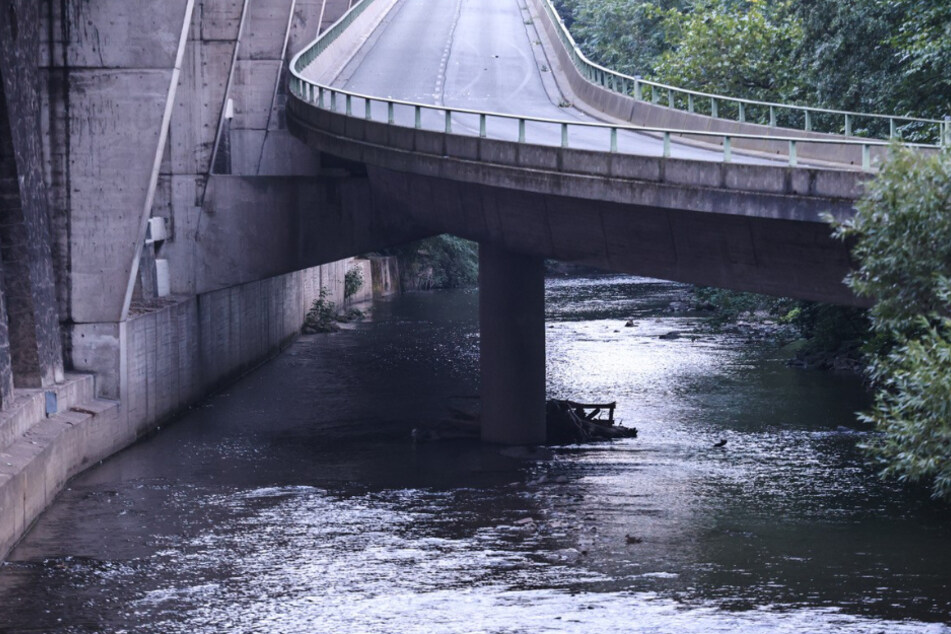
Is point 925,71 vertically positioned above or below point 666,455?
above

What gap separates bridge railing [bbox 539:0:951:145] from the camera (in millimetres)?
31734

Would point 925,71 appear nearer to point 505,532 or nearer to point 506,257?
point 506,257

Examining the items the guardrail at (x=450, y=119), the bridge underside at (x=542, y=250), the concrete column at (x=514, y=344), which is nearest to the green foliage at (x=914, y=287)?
the bridge underside at (x=542, y=250)

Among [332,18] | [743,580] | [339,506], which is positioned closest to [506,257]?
[339,506]

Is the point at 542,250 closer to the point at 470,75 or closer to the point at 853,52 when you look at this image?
the point at 853,52

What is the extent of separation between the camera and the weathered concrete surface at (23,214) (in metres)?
27.7

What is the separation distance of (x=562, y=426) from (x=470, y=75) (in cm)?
2313

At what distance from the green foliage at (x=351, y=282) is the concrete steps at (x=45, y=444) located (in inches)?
1489

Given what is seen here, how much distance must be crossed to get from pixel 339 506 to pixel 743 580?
9110 mm

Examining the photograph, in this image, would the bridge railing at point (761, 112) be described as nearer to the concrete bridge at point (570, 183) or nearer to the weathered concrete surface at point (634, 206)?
the concrete bridge at point (570, 183)

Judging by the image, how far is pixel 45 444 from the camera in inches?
1039

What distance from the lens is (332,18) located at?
215 feet

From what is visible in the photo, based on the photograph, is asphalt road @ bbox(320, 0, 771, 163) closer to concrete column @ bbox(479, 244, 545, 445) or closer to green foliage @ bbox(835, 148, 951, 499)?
concrete column @ bbox(479, 244, 545, 445)

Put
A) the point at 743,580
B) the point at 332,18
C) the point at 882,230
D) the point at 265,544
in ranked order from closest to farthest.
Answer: the point at 882,230 → the point at 743,580 → the point at 265,544 → the point at 332,18
